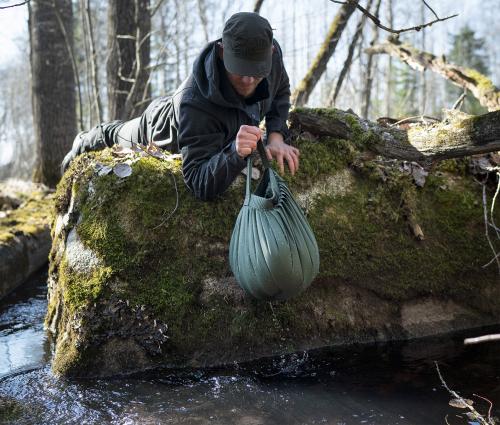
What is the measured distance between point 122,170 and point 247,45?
1.24 meters

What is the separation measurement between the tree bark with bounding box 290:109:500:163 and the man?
31cm

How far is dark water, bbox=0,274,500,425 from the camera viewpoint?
7.97 feet

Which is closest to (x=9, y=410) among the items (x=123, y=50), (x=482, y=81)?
(x=482, y=81)

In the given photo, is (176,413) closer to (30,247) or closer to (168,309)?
(168,309)

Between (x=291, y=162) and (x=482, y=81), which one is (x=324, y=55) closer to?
(x=482, y=81)

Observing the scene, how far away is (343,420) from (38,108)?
8441 millimetres

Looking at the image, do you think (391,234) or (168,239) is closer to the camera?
(168,239)

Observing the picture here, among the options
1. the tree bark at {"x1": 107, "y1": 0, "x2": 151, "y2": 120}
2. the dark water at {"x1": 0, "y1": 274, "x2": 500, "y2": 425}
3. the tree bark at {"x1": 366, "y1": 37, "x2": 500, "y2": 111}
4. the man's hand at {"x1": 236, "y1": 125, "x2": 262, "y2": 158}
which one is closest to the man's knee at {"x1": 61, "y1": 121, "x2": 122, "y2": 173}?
the dark water at {"x1": 0, "y1": 274, "x2": 500, "y2": 425}

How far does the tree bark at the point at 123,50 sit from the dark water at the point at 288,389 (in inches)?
198

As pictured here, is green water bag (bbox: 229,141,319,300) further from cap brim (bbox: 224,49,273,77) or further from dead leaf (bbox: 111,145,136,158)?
dead leaf (bbox: 111,145,136,158)

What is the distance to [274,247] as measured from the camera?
2.41 metres

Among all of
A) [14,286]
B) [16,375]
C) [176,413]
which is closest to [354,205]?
[176,413]

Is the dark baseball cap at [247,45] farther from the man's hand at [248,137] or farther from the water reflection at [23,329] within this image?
the water reflection at [23,329]

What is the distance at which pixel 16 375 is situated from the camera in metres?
2.98
